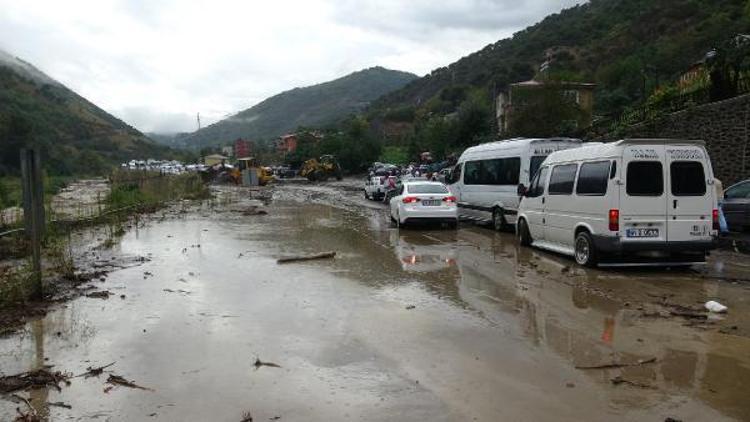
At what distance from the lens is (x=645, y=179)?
10.3m

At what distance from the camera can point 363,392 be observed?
5.20 metres

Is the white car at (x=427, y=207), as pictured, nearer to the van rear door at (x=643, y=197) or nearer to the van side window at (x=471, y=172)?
the van side window at (x=471, y=172)

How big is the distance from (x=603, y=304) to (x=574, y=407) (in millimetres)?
3852

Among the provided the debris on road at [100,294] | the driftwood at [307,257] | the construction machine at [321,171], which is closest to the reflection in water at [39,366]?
the debris on road at [100,294]

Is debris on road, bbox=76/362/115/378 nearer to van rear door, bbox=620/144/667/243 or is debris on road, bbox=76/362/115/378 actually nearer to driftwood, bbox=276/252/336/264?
driftwood, bbox=276/252/336/264

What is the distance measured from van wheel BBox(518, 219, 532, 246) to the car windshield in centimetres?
448

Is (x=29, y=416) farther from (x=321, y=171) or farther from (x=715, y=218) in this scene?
(x=321, y=171)

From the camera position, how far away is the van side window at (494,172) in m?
16.7

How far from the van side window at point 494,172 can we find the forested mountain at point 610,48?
88.4 ft

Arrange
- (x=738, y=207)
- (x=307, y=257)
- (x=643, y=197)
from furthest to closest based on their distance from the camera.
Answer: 1. (x=738, y=207)
2. (x=307, y=257)
3. (x=643, y=197)

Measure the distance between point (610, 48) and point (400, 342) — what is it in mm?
86892

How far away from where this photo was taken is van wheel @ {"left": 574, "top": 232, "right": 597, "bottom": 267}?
10.8 metres

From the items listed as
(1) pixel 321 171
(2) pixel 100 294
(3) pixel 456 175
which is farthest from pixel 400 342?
(1) pixel 321 171

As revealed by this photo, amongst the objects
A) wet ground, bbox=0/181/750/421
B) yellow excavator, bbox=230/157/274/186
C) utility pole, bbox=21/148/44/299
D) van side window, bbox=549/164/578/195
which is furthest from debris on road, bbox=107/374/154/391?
yellow excavator, bbox=230/157/274/186
